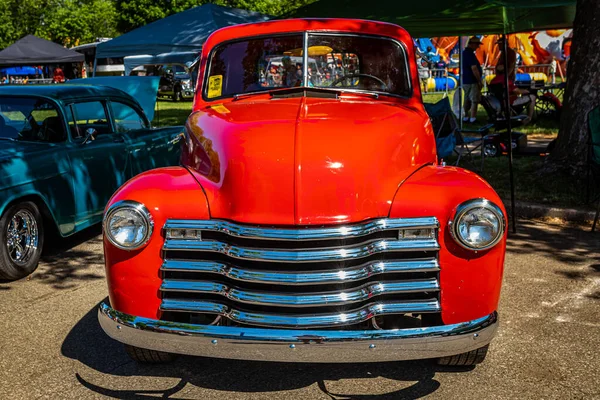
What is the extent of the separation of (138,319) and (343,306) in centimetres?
100

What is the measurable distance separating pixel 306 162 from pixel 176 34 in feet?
38.0

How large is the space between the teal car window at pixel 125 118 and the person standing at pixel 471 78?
946 centimetres

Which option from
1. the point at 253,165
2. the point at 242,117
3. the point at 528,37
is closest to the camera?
the point at 253,165

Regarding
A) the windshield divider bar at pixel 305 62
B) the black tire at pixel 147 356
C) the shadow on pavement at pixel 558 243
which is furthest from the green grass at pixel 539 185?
the black tire at pixel 147 356

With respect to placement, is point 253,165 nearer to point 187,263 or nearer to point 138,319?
point 187,263

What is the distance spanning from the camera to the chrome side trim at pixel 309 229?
3.18 meters

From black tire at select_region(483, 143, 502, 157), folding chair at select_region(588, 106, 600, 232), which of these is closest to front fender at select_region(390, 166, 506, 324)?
folding chair at select_region(588, 106, 600, 232)

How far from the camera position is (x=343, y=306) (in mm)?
3225

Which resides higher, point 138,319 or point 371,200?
point 371,200

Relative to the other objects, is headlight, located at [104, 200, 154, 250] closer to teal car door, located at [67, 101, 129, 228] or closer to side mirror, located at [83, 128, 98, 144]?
teal car door, located at [67, 101, 129, 228]

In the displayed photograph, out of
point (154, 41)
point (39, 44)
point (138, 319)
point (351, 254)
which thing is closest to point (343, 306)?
point (351, 254)

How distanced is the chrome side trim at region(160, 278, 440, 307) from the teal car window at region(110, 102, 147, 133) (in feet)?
14.8

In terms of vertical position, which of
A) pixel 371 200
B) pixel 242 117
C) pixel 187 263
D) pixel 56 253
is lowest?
pixel 56 253

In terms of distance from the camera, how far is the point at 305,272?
10.4 ft
